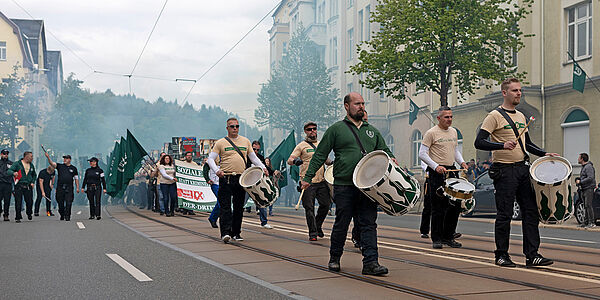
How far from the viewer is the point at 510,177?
7754 millimetres

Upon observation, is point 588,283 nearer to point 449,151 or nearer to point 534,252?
point 534,252

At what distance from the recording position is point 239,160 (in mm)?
11234

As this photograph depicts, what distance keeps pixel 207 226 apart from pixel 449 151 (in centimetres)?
674

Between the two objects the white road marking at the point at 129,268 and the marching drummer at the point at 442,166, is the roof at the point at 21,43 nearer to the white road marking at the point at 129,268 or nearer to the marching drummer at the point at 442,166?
the white road marking at the point at 129,268

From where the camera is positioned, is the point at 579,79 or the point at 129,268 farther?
the point at 579,79

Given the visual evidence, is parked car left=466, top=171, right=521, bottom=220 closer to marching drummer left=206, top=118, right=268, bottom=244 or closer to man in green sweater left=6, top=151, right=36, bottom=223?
marching drummer left=206, top=118, right=268, bottom=244

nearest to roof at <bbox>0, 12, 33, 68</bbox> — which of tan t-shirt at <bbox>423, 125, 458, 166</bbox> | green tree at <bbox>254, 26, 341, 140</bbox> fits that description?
green tree at <bbox>254, 26, 341, 140</bbox>

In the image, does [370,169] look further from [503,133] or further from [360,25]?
[360,25]

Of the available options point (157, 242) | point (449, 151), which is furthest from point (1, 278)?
point (449, 151)

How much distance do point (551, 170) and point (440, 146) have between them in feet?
9.14

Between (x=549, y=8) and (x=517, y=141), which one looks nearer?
(x=517, y=141)

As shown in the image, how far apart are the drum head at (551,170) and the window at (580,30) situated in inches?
802

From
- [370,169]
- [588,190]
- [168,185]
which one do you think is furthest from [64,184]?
[370,169]

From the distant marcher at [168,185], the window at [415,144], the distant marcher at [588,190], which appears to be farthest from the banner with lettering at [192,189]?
the window at [415,144]
